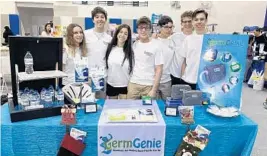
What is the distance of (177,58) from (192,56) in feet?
0.89

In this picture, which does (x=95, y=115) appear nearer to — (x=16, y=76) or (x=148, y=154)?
(x=148, y=154)

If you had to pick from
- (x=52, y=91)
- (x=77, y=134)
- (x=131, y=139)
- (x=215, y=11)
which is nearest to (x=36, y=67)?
(x=52, y=91)

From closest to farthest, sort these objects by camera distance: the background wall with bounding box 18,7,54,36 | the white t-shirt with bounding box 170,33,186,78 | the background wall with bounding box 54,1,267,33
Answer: the white t-shirt with bounding box 170,33,186,78 → the background wall with bounding box 54,1,267,33 → the background wall with bounding box 18,7,54,36

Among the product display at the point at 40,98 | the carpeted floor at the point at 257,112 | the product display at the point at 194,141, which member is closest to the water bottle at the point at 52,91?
the product display at the point at 40,98

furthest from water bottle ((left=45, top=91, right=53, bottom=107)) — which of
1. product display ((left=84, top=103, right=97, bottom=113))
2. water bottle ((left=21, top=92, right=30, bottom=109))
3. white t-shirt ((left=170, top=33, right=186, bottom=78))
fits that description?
white t-shirt ((left=170, top=33, right=186, bottom=78))

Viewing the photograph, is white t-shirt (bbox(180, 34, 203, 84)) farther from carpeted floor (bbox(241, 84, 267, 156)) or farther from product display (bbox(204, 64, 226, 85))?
carpeted floor (bbox(241, 84, 267, 156))

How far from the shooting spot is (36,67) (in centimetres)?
161

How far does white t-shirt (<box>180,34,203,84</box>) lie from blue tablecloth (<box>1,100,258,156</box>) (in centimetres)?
53

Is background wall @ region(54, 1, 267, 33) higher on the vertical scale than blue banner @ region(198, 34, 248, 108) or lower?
higher

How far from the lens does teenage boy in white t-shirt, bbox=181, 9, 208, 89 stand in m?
1.92

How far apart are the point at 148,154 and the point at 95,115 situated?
42 cm

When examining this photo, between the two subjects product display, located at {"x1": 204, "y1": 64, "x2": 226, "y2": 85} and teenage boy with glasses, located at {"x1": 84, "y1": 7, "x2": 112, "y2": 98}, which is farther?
teenage boy with glasses, located at {"x1": 84, "y1": 7, "x2": 112, "y2": 98}

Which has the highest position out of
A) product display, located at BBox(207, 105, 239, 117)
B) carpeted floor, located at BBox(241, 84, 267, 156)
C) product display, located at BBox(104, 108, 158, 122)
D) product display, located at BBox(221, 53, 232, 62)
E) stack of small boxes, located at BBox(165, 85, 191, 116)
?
product display, located at BBox(221, 53, 232, 62)

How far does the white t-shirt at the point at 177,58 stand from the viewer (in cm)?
221
